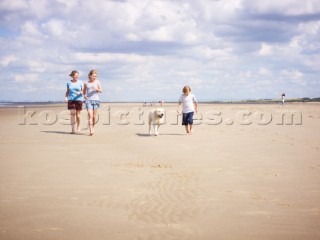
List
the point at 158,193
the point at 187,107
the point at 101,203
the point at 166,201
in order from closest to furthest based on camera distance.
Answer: the point at 101,203 < the point at 166,201 < the point at 158,193 < the point at 187,107

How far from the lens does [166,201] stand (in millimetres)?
4941

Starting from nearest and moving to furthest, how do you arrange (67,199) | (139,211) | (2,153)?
(139,211) → (67,199) → (2,153)

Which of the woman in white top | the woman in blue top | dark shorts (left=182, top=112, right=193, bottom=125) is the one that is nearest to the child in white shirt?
dark shorts (left=182, top=112, right=193, bottom=125)

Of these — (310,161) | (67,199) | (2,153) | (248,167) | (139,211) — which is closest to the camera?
(139,211)

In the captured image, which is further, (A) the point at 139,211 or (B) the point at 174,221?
(A) the point at 139,211

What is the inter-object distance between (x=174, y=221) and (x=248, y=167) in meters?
3.46

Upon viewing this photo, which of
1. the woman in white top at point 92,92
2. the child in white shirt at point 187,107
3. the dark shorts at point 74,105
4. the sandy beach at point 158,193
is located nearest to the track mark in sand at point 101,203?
the sandy beach at point 158,193

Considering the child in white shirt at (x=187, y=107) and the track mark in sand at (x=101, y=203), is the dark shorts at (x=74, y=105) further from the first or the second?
the track mark in sand at (x=101, y=203)

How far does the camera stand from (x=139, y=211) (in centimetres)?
449

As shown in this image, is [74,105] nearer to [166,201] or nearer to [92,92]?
[92,92]

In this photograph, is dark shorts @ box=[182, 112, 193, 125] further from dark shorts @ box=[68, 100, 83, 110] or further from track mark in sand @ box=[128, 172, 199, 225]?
track mark in sand @ box=[128, 172, 199, 225]

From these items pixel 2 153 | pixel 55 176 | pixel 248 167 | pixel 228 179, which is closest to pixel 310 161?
pixel 248 167

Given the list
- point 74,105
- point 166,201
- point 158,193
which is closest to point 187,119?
point 74,105

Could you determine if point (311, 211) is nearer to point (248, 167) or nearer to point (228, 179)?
point (228, 179)
